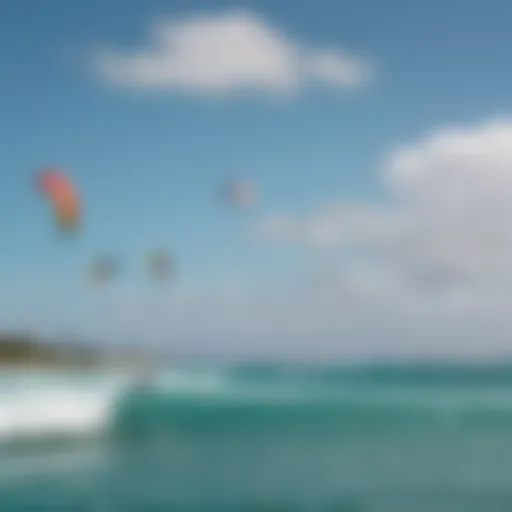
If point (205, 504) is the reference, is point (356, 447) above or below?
above

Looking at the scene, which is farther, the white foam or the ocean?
the white foam

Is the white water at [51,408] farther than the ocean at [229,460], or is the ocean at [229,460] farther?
the white water at [51,408]

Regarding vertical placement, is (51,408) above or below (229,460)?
above

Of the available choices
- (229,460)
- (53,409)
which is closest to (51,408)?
(53,409)

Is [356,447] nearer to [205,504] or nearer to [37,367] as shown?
[205,504]

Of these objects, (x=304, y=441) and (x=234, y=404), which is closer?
(x=304, y=441)

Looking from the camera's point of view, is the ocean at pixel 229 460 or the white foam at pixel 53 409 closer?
the ocean at pixel 229 460

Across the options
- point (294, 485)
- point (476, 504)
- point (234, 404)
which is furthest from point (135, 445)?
point (234, 404)

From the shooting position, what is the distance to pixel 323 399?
40.8 m

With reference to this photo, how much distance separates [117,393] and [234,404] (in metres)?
14.6

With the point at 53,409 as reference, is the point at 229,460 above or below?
below

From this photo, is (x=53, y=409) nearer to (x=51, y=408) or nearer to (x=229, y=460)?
(x=51, y=408)

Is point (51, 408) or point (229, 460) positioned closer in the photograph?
point (229, 460)

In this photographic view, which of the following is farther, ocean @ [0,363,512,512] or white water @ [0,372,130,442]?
white water @ [0,372,130,442]
